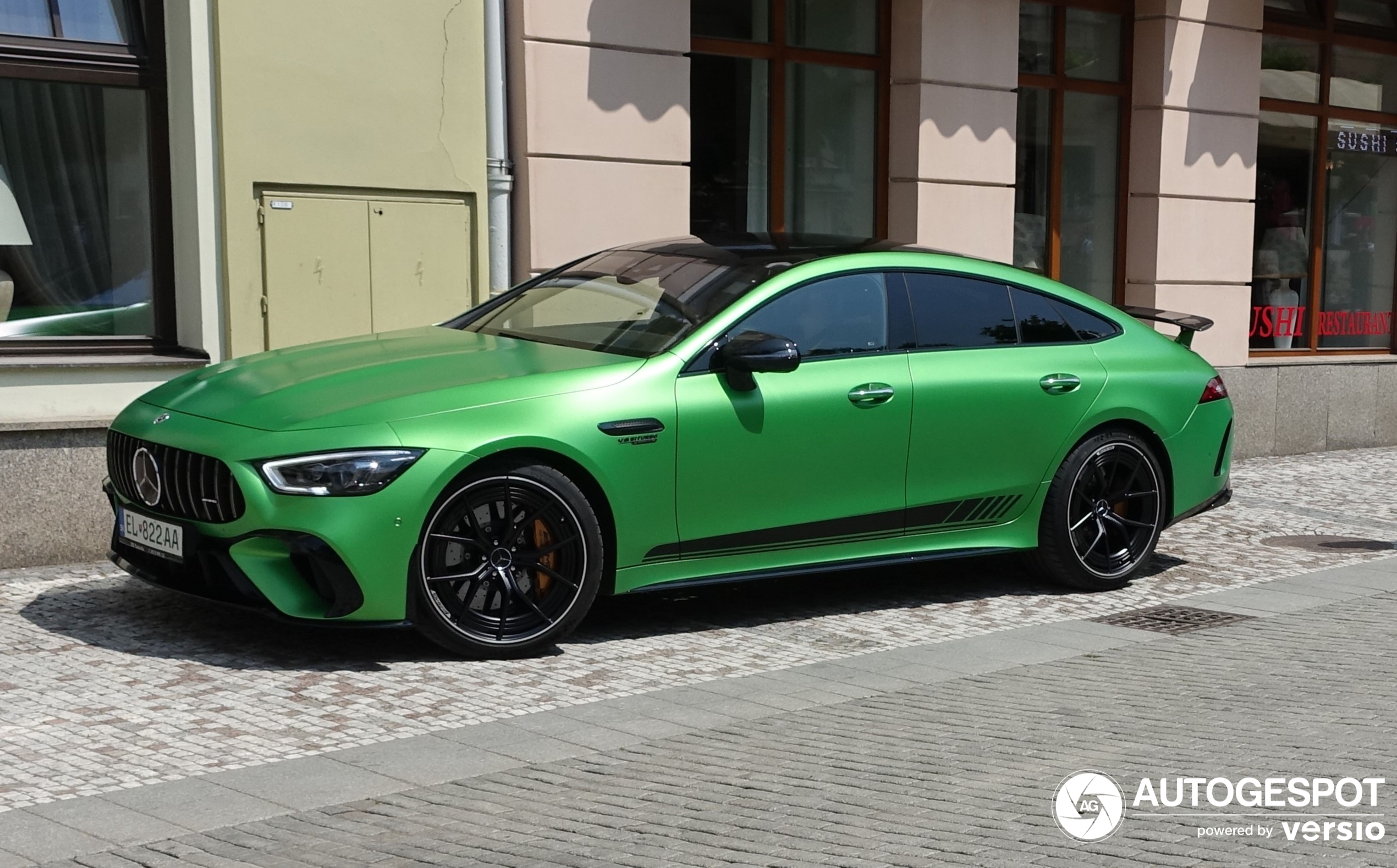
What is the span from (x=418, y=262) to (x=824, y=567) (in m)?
3.81

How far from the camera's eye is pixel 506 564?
6238mm

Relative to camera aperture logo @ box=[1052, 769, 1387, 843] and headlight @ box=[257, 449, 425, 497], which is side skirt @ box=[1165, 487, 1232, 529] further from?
headlight @ box=[257, 449, 425, 497]

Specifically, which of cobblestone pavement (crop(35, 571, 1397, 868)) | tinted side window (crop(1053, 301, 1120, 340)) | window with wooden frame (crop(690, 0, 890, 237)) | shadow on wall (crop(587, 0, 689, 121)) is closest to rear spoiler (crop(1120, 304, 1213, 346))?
tinted side window (crop(1053, 301, 1120, 340))

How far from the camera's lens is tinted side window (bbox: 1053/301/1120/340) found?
317 inches

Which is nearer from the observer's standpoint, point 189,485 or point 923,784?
point 923,784

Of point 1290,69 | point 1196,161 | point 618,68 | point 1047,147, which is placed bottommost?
point 1196,161

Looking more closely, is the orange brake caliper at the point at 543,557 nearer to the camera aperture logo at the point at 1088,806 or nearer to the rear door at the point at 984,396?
the rear door at the point at 984,396

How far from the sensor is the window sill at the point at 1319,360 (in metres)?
14.7

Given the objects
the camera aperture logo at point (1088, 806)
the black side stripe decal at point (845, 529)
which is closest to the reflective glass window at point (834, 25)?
the black side stripe decal at point (845, 529)

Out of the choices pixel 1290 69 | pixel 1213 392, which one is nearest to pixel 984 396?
pixel 1213 392

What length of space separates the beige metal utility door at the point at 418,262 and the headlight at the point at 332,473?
147 inches

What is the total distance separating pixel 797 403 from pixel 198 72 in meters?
4.19

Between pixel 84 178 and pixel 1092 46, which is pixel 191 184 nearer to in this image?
pixel 84 178

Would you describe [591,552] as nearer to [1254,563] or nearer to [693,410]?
[693,410]
